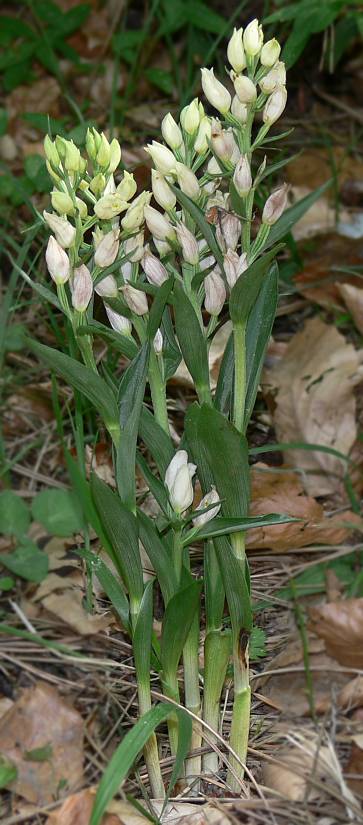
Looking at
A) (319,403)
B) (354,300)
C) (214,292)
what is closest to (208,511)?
(214,292)

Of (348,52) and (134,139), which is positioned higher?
(348,52)

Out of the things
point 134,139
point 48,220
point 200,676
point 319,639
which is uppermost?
point 134,139

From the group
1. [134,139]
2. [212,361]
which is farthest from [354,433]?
[134,139]

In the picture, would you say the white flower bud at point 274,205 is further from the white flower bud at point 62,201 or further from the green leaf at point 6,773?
the green leaf at point 6,773

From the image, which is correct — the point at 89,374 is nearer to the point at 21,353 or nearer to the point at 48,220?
the point at 48,220

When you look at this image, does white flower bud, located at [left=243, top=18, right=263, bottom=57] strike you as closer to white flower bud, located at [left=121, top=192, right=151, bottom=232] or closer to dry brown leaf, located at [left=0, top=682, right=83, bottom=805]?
white flower bud, located at [left=121, top=192, right=151, bottom=232]

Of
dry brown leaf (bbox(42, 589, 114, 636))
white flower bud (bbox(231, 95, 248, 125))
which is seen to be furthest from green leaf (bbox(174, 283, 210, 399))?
dry brown leaf (bbox(42, 589, 114, 636))
